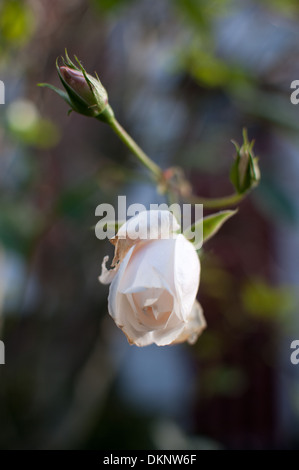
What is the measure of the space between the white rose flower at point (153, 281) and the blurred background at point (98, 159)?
1.66 ft

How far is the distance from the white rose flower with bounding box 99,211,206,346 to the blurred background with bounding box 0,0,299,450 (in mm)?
506

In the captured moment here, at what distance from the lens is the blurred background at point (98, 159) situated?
0.94 metres

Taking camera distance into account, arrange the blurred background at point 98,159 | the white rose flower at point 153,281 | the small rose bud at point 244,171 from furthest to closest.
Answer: the blurred background at point 98,159
the small rose bud at point 244,171
the white rose flower at point 153,281

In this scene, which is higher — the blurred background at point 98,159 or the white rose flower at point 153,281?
the blurred background at point 98,159

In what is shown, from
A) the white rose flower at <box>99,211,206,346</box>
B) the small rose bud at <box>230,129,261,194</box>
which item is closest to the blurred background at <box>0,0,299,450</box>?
the small rose bud at <box>230,129,261,194</box>

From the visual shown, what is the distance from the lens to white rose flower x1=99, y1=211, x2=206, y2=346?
0.35 metres

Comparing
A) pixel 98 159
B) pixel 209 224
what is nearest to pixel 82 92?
pixel 209 224

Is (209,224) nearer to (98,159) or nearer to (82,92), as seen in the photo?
(82,92)

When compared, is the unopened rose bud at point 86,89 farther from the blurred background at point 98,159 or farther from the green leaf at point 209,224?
the blurred background at point 98,159

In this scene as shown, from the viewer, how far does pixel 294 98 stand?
106 cm

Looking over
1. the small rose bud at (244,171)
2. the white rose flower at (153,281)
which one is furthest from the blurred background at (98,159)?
the white rose flower at (153,281)

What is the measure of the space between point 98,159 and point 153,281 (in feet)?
2.81
